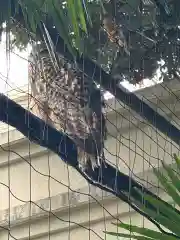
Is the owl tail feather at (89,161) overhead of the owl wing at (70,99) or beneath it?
beneath

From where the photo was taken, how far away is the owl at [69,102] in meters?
1.77

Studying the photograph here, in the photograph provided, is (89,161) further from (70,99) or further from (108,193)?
(108,193)

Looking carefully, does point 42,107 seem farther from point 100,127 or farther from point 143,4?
point 143,4

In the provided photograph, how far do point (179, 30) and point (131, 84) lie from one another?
0.31 meters

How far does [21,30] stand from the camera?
5.07 ft

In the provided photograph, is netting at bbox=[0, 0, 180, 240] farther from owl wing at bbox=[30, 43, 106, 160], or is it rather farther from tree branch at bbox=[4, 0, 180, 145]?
owl wing at bbox=[30, 43, 106, 160]

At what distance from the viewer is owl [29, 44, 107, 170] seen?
1769 mm

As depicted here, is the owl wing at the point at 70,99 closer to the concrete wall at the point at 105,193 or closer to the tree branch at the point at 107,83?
the tree branch at the point at 107,83

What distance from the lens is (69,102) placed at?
182 centimetres

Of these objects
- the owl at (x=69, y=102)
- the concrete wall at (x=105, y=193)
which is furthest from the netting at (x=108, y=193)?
the owl at (x=69, y=102)

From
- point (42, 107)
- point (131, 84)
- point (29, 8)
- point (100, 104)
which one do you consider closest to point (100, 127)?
point (100, 104)

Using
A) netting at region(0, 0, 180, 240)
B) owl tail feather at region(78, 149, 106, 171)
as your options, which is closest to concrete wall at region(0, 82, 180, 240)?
netting at region(0, 0, 180, 240)

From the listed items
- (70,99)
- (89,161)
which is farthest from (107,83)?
(89,161)

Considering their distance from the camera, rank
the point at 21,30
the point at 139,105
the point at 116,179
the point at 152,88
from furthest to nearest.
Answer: the point at 152,88 < the point at 139,105 < the point at 116,179 < the point at 21,30
